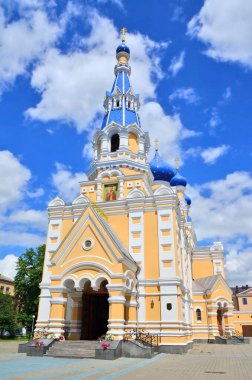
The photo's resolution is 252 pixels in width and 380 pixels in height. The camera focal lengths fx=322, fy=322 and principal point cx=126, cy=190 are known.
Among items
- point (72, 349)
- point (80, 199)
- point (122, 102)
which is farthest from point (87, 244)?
point (122, 102)

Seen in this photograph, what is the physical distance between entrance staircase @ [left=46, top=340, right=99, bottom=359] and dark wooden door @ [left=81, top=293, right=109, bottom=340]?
3216mm

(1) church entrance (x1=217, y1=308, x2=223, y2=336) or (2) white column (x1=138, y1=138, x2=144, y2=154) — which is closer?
(2) white column (x1=138, y1=138, x2=144, y2=154)

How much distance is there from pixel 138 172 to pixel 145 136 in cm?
391

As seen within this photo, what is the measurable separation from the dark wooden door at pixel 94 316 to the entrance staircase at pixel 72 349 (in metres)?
3.22

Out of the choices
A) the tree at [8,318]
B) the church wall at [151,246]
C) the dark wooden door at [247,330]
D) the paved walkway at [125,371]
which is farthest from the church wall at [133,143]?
the dark wooden door at [247,330]

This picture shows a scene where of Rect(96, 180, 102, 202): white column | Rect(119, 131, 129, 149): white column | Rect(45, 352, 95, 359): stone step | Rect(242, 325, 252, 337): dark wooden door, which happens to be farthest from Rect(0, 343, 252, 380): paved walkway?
Rect(242, 325, 252, 337): dark wooden door

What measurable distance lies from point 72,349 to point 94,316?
463 cm

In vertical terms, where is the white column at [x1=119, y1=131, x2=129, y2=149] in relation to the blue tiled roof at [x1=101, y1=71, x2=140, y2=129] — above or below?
below

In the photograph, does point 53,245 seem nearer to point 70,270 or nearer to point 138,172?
point 70,270

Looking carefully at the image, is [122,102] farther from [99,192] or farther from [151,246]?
[151,246]

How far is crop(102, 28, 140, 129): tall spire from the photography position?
90.7 feet

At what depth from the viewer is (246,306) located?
5375cm

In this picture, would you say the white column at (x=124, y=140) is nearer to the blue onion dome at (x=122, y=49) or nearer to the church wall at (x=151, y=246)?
the church wall at (x=151, y=246)

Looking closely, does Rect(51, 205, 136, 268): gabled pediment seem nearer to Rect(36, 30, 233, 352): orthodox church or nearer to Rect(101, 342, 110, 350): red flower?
Rect(36, 30, 233, 352): orthodox church
